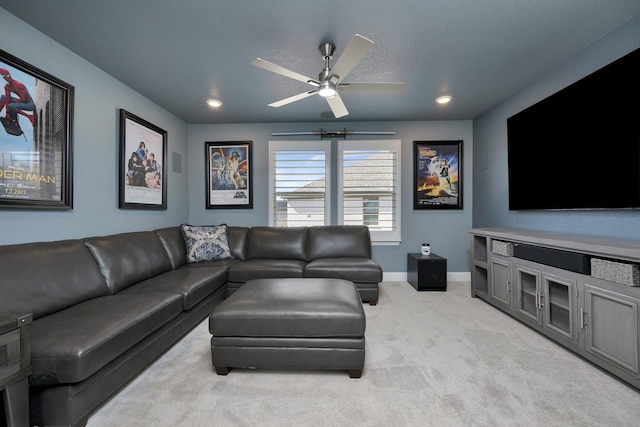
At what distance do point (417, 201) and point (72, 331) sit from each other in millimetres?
4017

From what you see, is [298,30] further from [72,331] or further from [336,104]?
[72,331]

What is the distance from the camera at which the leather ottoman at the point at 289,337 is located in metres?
1.66

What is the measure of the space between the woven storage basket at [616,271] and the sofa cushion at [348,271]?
5.85 ft

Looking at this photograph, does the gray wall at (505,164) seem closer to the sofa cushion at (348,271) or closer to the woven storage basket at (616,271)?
the woven storage basket at (616,271)

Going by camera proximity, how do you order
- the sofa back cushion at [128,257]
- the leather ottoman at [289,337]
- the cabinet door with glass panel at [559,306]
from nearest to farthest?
1. the leather ottoman at [289,337]
2. the cabinet door with glass panel at [559,306]
3. the sofa back cushion at [128,257]

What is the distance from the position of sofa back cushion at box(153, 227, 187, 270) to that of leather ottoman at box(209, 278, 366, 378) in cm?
164

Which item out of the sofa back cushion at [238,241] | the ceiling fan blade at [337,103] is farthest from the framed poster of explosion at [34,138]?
the ceiling fan blade at [337,103]

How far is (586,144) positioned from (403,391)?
253cm

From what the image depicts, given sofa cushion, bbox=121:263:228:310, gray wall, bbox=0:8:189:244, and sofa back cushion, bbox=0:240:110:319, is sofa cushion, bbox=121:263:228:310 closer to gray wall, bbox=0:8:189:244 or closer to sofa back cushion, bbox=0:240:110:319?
sofa back cushion, bbox=0:240:110:319

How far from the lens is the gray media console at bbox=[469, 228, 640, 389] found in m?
1.56

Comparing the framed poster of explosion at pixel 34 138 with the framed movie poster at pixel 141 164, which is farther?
the framed movie poster at pixel 141 164

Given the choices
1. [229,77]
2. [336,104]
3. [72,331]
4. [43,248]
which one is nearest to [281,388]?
[72,331]

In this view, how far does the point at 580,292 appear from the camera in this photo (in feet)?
6.04

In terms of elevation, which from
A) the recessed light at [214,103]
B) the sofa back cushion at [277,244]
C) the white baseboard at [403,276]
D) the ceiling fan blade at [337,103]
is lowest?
the white baseboard at [403,276]
